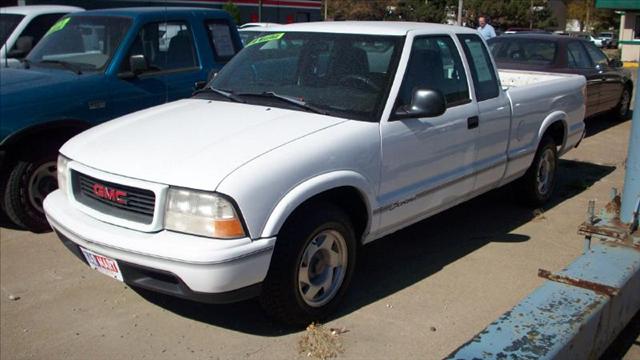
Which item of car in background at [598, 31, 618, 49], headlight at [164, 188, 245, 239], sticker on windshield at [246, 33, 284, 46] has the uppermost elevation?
sticker on windshield at [246, 33, 284, 46]

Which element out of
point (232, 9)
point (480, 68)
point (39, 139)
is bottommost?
point (39, 139)

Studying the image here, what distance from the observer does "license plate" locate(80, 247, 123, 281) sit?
362cm

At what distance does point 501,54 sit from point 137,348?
27.4 ft

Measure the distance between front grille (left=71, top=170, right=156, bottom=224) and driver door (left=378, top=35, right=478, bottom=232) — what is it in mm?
1453

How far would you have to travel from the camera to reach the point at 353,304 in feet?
14.0

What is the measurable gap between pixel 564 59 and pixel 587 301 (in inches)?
302

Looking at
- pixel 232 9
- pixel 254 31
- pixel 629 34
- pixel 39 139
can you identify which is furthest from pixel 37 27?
pixel 629 34

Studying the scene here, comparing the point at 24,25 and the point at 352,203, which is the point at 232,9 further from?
the point at 352,203

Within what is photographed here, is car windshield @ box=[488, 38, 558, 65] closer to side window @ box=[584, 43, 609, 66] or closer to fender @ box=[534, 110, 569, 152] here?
side window @ box=[584, 43, 609, 66]

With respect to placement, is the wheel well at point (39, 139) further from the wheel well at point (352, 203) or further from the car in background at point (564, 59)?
the car in background at point (564, 59)

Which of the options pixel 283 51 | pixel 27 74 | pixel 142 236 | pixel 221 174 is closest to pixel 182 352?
pixel 142 236

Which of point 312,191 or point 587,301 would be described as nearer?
point 587,301

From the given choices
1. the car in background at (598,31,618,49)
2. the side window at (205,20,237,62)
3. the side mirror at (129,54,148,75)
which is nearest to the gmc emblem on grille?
the side mirror at (129,54,148,75)

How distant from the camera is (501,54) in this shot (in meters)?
10.4
